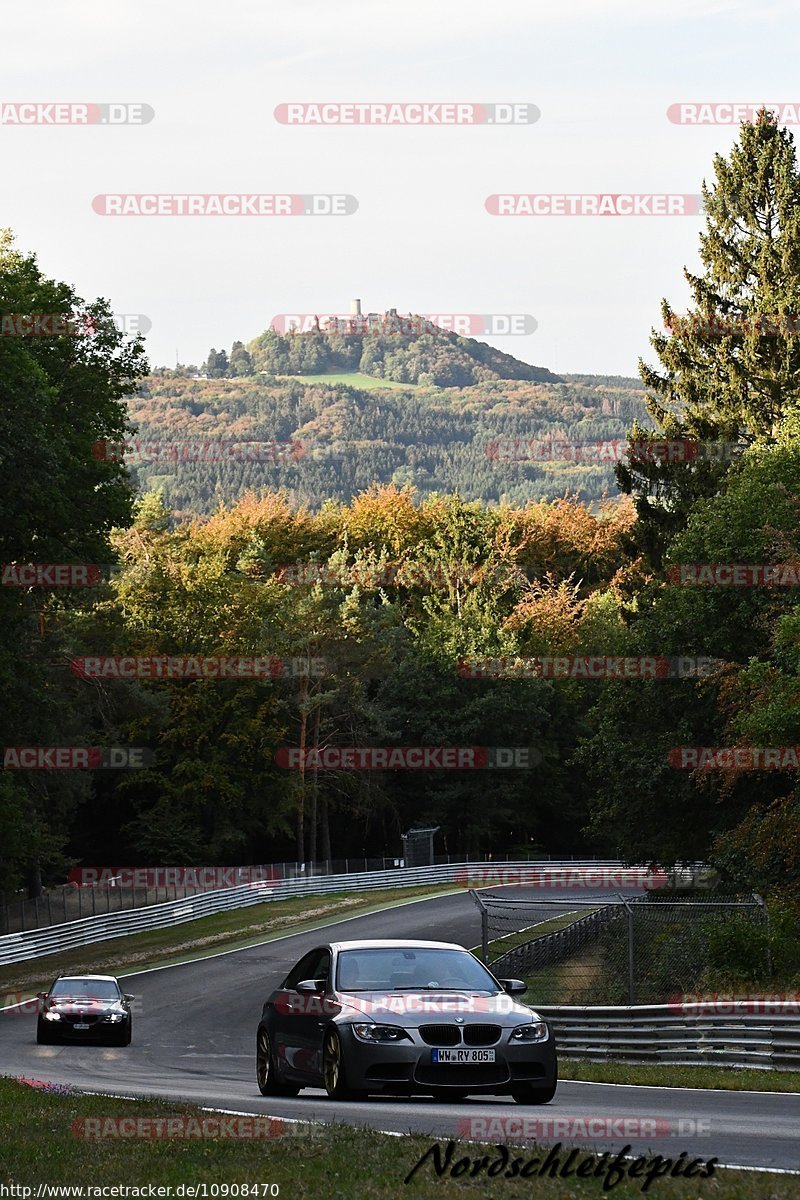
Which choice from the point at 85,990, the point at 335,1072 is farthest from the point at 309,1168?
the point at 85,990

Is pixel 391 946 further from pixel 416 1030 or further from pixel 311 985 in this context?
pixel 416 1030

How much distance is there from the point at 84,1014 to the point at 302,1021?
13908mm

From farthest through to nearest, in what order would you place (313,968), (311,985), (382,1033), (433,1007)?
(313,968)
(311,985)
(433,1007)
(382,1033)

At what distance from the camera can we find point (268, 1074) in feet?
50.8

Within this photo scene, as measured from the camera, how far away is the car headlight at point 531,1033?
533 inches

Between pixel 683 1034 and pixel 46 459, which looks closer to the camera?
pixel 683 1034

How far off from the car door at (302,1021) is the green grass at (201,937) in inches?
1053

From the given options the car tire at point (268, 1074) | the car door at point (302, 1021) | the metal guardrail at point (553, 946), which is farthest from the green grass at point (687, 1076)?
the metal guardrail at point (553, 946)

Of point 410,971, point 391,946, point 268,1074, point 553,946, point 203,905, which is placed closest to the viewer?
point 410,971

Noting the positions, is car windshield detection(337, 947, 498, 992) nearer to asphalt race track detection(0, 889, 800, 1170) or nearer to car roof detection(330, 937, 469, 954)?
car roof detection(330, 937, 469, 954)

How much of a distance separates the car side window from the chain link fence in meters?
6.91

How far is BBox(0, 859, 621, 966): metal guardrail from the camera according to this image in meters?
47.7

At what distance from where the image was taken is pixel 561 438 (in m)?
196

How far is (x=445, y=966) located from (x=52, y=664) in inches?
1837
